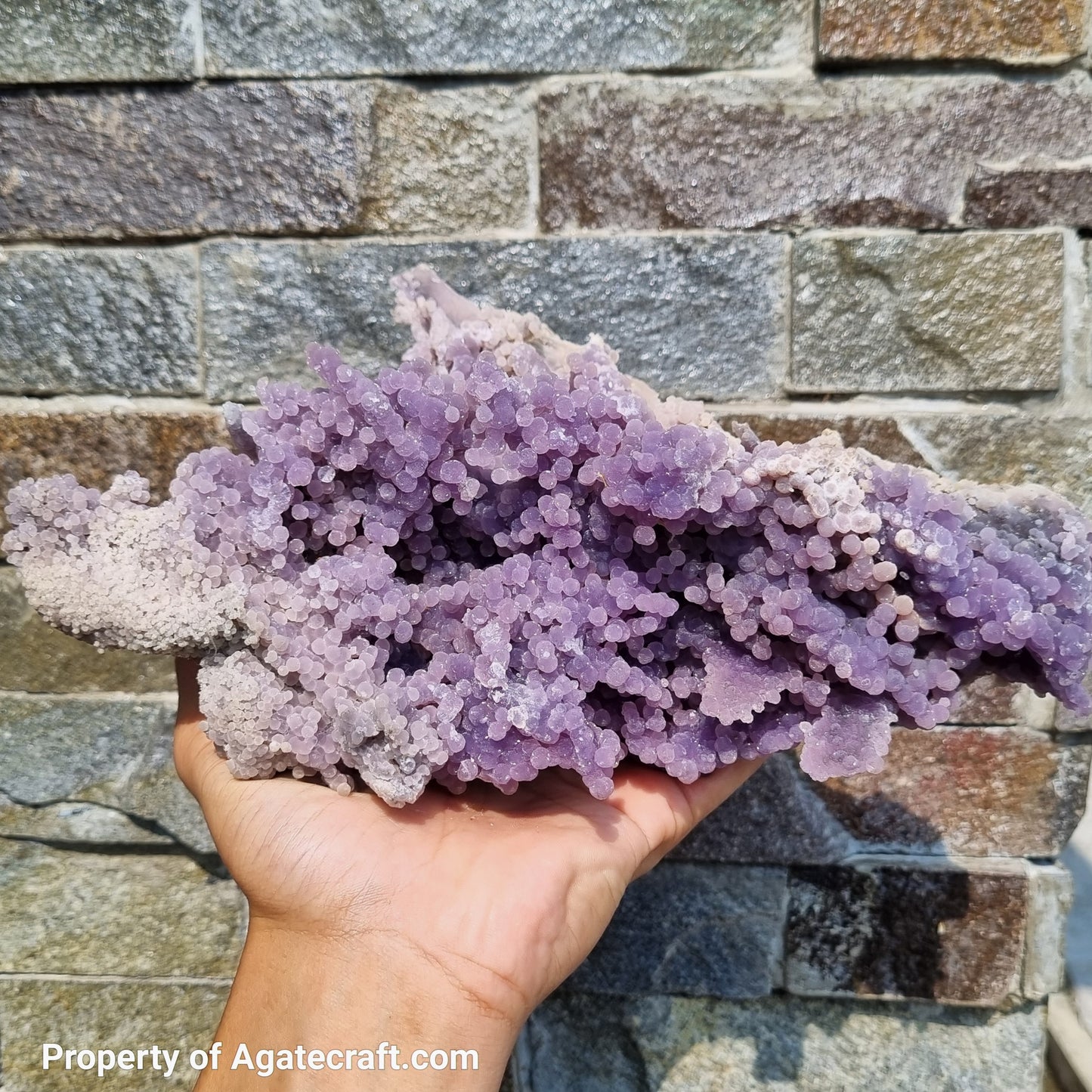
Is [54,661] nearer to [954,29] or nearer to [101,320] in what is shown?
[101,320]

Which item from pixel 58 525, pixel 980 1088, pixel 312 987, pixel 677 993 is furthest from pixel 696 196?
pixel 980 1088

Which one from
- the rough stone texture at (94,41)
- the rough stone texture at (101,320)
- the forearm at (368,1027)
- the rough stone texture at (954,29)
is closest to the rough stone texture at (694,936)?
the forearm at (368,1027)

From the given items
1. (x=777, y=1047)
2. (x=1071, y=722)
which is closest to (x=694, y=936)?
(x=777, y=1047)

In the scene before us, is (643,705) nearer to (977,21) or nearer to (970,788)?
(970,788)

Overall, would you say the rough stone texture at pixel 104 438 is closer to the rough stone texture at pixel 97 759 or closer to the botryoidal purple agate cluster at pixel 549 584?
the rough stone texture at pixel 97 759

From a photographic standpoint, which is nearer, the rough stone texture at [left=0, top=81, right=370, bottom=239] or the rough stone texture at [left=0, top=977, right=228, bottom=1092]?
the rough stone texture at [left=0, top=81, right=370, bottom=239]

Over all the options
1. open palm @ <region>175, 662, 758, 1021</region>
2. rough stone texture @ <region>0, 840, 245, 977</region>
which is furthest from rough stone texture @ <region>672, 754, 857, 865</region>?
rough stone texture @ <region>0, 840, 245, 977</region>

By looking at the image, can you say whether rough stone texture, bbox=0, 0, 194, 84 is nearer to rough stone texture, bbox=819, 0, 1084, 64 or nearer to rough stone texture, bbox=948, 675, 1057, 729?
rough stone texture, bbox=819, 0, 1084, 64
